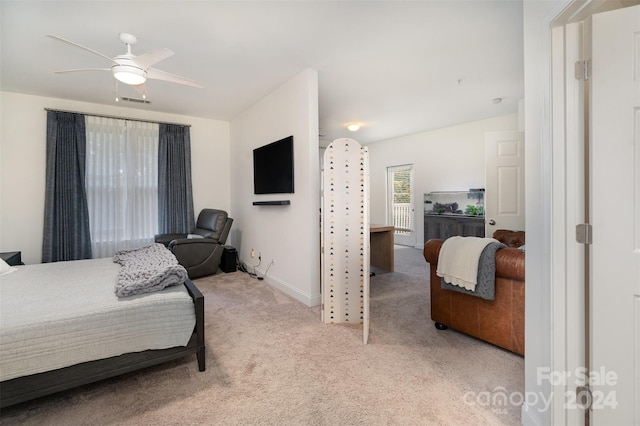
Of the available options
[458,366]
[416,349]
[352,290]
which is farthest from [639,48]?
[352,290]

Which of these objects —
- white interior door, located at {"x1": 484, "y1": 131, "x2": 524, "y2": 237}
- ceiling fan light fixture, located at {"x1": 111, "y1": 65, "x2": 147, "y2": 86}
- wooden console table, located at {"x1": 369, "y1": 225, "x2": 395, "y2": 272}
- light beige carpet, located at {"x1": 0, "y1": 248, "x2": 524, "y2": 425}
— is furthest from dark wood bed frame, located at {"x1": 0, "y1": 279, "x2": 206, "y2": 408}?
white interior door, located at {"x1": 484, "y1": 131, "x2": 524, "y2": 237}

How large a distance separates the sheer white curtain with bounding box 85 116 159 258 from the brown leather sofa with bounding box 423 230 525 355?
4366 mm

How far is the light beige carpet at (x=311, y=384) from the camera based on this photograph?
1527mm

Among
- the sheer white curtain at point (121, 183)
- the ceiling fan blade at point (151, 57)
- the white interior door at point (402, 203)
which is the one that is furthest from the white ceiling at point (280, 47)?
the white interior door at point (402, 203)

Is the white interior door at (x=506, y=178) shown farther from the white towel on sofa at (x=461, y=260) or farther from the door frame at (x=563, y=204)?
the door frame at (x=563, y=204)

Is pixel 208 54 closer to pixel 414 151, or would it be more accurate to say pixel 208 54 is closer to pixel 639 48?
pixel 639 48

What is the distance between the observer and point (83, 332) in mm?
1577

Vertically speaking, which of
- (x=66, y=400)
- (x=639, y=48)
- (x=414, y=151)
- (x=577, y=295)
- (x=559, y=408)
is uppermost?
(x=414, y=151)

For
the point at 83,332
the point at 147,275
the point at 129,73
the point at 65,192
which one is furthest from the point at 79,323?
the point at 65,192

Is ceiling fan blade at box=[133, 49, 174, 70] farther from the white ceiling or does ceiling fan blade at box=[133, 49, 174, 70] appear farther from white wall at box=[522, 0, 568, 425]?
white wall at box=[522, 0, 568, 425]

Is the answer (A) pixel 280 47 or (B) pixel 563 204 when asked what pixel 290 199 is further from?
(B) pixel 563 204

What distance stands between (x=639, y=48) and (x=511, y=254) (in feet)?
4.42

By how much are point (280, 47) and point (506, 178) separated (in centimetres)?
312

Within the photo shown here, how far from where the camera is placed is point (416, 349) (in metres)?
2.20
